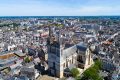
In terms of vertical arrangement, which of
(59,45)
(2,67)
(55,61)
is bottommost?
(2,67)

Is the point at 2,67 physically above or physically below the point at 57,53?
below

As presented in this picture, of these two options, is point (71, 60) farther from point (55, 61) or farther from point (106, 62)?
point (106, 62)

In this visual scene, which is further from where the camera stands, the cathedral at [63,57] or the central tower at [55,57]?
the cathedral at [63,57]

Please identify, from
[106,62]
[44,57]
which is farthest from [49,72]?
[106,62]

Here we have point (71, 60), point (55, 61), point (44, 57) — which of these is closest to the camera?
point (55, 61)

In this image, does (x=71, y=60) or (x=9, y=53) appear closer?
(x=71, y=60)

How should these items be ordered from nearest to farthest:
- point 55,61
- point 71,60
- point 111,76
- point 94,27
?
1. point 111,76
2. point 55,61
3. point 71,60
4. point 94,27

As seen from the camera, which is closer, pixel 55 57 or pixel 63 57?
pixel 55 57

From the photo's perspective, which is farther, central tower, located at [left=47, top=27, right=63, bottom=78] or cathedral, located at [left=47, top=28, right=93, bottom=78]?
cathedral, located at [left=47, top=28, right=93, bottom=78]
